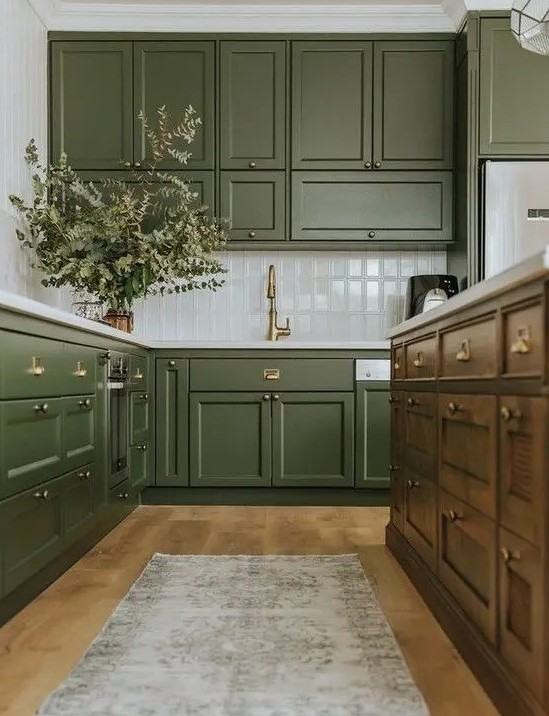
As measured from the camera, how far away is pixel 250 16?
4074mm

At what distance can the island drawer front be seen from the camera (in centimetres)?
383

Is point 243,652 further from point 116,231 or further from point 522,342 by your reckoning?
point 116,231

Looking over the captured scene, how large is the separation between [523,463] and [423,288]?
2.83 meters

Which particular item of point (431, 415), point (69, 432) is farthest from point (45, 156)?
point (431, 415)

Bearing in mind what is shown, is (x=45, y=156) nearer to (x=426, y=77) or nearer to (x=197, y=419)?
(x=197, y=419)

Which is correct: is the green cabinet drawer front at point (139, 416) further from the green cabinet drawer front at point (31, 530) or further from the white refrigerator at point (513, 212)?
the white refrigerator at point (513, 212)


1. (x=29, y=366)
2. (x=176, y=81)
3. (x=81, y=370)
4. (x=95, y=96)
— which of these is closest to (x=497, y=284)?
(x=29, y=366)

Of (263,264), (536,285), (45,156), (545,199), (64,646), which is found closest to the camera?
(536,285)

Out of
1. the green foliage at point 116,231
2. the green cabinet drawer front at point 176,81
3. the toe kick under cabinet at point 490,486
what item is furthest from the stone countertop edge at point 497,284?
the green cabinet drawer front at point 176,81

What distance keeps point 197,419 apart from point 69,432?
138 cm

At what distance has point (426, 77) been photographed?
4059 millimetres

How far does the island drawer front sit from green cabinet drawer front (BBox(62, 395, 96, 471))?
3.63 feet

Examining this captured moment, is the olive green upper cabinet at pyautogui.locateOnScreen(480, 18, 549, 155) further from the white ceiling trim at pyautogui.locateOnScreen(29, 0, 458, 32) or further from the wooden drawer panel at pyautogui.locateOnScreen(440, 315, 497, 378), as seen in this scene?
the wooden drawer panel at pyautogui.locateOnScreen(440, 315, 497, 378)

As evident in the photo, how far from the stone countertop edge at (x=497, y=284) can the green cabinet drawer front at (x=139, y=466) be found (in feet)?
5.80
